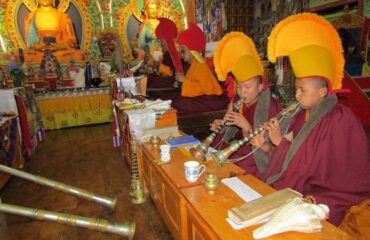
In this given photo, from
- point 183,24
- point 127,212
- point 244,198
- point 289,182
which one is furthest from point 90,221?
point 183,24

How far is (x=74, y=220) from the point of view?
807mm

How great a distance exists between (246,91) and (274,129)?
2.05 ft

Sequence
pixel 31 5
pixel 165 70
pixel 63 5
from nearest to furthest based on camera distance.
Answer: pixel 165 70 → pixel 31 5 → pixel 63 5

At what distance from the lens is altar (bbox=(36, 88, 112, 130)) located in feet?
19.2

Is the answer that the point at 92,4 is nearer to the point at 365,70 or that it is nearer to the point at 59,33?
the point at 59,33

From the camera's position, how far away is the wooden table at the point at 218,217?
1.03 meters

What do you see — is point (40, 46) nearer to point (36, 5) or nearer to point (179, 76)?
point (36, 5)

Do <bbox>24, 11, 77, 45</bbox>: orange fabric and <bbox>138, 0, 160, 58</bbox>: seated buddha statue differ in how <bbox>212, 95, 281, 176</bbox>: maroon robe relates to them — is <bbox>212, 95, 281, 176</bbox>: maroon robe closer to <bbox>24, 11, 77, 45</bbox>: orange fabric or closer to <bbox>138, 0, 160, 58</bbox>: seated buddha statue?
<bbox>138, 0, 160, 58</bbox>: seated buddha statue

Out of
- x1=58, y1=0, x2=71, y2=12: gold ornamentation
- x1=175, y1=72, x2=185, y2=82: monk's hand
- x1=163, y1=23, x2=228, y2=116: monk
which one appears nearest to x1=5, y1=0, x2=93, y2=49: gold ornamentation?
x1=58, y1=0, x2=71, y2=12: gold ornamentation

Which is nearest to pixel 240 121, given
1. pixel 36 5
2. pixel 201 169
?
pixel 201 169

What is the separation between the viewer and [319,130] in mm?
1438

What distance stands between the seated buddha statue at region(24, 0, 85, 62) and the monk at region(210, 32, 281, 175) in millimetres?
5467

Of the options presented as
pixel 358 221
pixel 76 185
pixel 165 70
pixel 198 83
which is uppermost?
pixel 165 70

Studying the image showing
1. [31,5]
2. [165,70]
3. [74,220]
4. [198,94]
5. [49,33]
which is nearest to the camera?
[74,220]
